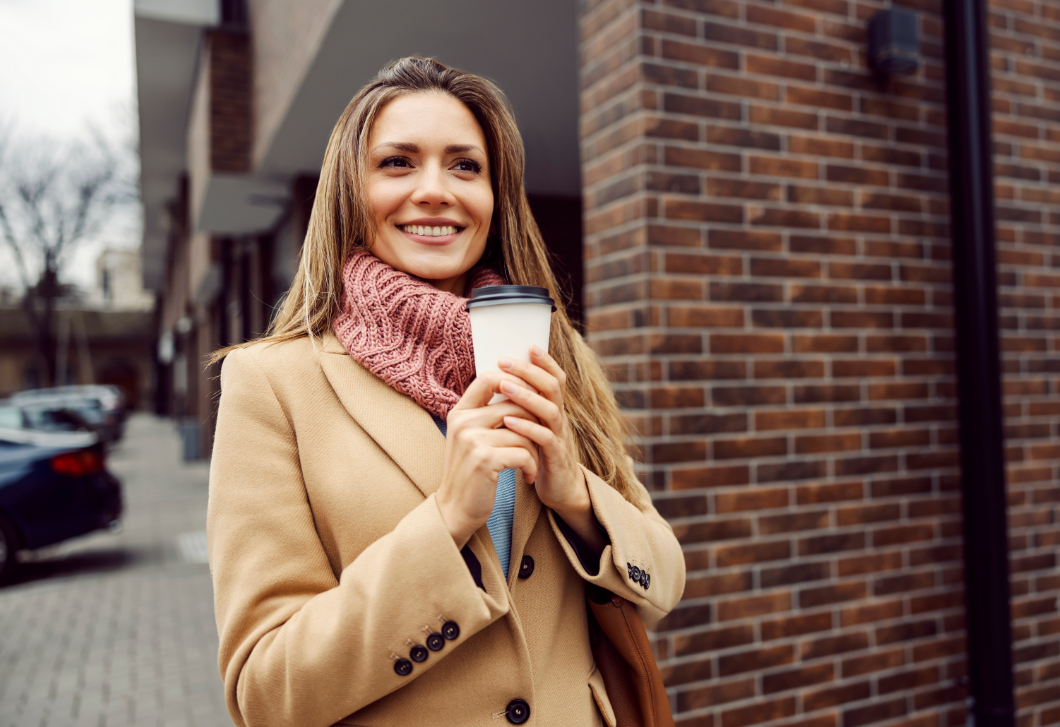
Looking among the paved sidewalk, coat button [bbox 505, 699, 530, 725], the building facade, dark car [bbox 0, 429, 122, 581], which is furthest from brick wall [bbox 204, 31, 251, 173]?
coat button [bbox 505, 699, 530, 725]

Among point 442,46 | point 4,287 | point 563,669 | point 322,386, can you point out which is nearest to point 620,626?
point 563,669

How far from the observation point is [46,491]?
22.7 ft

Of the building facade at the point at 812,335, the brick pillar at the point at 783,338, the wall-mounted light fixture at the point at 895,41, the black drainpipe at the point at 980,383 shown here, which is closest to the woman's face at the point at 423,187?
the building facade at the point at 812,335

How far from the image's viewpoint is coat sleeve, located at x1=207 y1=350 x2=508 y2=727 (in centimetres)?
109

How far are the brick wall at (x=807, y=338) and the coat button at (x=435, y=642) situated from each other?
4.60 ft

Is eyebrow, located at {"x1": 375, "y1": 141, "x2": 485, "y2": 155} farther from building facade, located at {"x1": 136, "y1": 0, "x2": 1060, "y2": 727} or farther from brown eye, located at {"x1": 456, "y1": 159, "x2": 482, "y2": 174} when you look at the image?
building facade, located at {"x1": 136, "y1": 0, "x2": 1060, "y2": 727}

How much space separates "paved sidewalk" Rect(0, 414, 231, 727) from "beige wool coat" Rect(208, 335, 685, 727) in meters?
3.29

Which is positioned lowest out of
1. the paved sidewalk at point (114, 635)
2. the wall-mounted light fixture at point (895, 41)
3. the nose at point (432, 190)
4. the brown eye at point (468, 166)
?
the paved sidewalk at point (114, 635)

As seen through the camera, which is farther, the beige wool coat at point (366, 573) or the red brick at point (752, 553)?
the red brick at point (752, 553)

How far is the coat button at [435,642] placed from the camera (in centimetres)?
110

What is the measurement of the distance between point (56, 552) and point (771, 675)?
8307 mm

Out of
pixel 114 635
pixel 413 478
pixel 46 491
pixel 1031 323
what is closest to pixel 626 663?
pixel 413 478

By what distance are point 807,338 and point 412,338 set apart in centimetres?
181

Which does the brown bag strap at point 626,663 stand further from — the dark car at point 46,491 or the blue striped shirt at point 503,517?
the dark car at point 46,491
